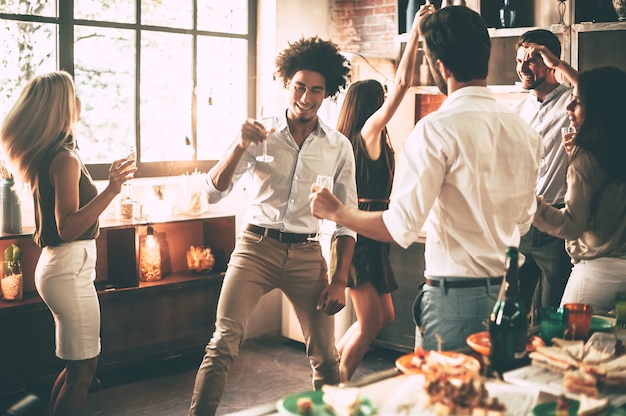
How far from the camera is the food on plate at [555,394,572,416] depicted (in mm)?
1630

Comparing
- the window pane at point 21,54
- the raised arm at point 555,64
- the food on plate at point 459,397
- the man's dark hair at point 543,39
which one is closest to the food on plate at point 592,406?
the food on plate at point 459,397

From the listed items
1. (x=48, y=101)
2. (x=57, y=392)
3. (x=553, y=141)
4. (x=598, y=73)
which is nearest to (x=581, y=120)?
(x=598, y=73)

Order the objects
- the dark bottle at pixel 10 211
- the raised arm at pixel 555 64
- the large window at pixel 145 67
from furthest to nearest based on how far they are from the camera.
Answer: the large window at pixel 145 67 < the dark bottle at pixel 10 211 < the raised arm at pixel 555 64

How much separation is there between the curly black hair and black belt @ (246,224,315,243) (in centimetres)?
72

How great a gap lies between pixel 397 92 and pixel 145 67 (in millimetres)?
2446

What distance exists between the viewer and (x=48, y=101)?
3.43 m

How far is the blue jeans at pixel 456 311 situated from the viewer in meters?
2.41

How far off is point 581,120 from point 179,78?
10.5 ft

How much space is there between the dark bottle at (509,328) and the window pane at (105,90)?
11.4ft

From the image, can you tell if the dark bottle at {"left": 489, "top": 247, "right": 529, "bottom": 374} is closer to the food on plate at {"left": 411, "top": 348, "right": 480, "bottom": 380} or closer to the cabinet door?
the food on plate at {"left": 411, "top": 348, "right": 480, "bottom": 380}

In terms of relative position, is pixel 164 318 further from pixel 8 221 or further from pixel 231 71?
pixel 231 71

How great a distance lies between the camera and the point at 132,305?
187 inches

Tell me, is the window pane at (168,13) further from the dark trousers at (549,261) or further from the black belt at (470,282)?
the black belt at (470,282)

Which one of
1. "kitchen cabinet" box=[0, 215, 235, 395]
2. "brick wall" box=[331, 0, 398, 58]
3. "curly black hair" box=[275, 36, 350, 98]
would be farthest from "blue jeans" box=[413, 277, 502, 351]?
"brick wall" box=[331, 0, 398, 58]
